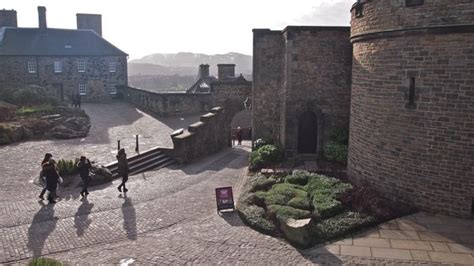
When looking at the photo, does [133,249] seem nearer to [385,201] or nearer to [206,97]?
[385,201]

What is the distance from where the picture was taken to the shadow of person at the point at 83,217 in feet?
37.0

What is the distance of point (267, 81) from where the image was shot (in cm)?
2077

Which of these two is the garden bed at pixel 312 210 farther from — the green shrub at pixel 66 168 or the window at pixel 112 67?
the window at pixel 112 67

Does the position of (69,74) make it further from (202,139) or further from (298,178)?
(298,178)

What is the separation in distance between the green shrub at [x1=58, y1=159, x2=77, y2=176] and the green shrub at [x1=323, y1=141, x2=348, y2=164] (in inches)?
415

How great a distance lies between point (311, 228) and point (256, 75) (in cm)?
1185

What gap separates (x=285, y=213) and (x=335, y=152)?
705 centimetres

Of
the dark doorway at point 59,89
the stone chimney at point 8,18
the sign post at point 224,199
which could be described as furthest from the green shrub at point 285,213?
the stone chimney at point 8,18

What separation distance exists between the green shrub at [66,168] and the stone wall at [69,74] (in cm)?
3012

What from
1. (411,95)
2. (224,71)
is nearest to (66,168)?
(411,95)

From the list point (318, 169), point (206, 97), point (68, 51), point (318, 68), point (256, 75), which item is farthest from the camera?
point (68, 51)

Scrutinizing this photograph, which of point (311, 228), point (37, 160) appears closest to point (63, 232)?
point (311, 228)

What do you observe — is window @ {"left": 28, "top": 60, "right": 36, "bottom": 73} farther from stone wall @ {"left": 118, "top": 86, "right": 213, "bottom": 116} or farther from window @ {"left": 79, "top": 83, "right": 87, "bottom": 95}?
stone wall @ {"left": 118, "top": 86, "right": 213, "bottom": 116}

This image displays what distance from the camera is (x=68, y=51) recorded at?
4581cm
